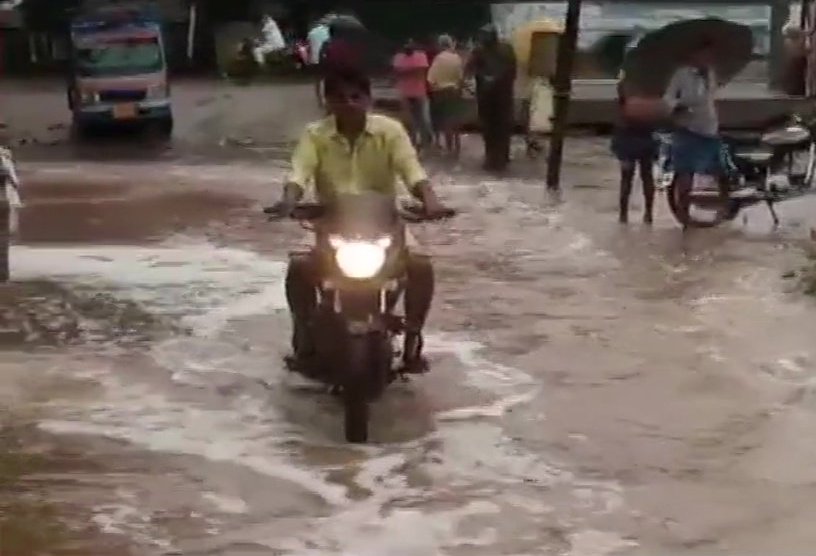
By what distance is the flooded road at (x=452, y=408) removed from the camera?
6152 millimetres

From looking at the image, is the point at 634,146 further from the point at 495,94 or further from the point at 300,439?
the point at 300,439

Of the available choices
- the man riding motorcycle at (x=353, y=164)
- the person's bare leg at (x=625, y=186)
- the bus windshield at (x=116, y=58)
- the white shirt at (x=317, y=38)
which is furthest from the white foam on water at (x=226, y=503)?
the white shirt at (x=317, y=38)

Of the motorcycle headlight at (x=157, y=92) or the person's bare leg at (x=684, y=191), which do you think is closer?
the person's bare leg at (x=684, y=191)

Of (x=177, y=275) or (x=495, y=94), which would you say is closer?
(x=177, y=275)

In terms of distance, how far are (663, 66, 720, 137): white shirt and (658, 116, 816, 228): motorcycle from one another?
23.7 inches

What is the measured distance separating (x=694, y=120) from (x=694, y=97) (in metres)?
0.37

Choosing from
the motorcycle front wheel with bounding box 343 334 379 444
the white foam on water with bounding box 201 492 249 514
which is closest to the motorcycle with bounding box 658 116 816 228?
the motorcycle front wheel with bounding box 343 334 379 444

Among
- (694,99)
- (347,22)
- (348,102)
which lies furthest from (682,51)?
(347,22)

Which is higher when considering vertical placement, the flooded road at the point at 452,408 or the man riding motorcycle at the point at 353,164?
the man riding motorcycle at the point at 353,164

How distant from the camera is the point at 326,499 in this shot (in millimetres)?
6445

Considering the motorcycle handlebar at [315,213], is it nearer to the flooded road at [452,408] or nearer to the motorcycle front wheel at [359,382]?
the motorcycle front wheel at [359,382]

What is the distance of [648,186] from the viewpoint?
49.8ft

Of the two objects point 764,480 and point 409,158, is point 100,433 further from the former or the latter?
point 764,480

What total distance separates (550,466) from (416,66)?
17.8m
